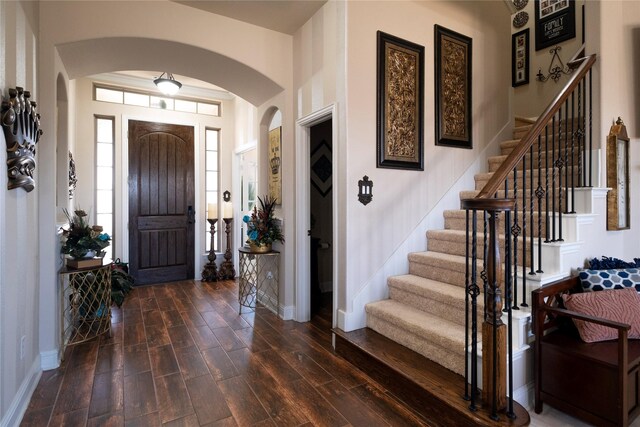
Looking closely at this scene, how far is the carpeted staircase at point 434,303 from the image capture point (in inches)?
86.4

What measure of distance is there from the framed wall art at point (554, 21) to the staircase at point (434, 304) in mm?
2890

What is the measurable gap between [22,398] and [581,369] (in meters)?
3.19

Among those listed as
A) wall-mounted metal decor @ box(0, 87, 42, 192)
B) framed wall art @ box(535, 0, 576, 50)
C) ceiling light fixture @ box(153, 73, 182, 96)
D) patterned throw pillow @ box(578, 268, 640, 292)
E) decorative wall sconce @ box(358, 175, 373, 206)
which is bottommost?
patterned throw pillow @ box(578, 268, 640, 292)

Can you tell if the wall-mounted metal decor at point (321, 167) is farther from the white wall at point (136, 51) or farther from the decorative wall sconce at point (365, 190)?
the decorative wall sconce at point (365, 190)

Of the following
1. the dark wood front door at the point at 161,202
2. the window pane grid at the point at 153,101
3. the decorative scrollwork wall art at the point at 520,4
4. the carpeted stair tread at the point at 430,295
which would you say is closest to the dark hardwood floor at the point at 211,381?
the carpeted stair tread at the point at 430,295

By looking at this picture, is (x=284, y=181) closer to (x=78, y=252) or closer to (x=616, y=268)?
(x=78, y=252)

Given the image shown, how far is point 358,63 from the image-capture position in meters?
2.83

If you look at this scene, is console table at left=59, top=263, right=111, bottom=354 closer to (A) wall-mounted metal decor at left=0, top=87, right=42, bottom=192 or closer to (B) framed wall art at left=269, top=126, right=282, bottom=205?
(A) wall-mounted metal decor at left=0, top=87, right=42, bottom=192

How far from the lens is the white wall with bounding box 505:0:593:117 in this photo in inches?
159

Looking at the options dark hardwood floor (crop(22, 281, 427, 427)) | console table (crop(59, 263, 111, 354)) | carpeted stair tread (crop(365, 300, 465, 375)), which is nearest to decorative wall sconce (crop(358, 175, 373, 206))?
carpeted stair tread (crop(365, 300, 465, 375))

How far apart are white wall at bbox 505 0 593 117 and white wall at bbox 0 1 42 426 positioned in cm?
458

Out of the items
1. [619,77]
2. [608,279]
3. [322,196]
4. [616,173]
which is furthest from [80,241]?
[619,77]

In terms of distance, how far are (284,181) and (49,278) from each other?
2.15m

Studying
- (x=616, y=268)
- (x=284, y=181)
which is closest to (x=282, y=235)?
(x=284, y=181)
